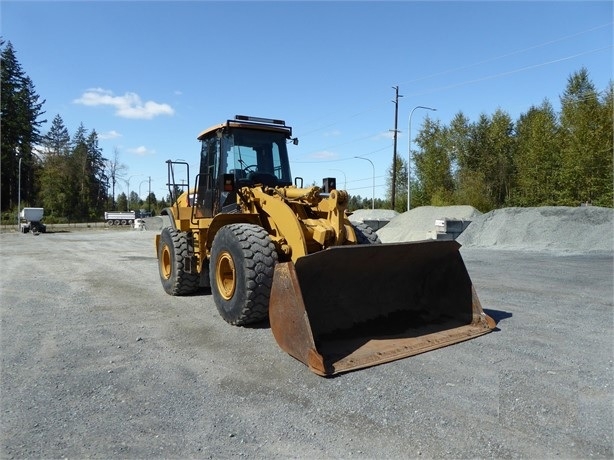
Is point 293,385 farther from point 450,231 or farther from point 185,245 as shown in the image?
point 450,231

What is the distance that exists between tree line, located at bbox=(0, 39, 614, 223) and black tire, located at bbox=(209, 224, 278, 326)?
A: 6537 mm

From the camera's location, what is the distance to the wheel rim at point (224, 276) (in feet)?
19.5

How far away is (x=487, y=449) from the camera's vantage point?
2.94 metres

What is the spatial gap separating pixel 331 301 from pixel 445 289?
5.17 ft

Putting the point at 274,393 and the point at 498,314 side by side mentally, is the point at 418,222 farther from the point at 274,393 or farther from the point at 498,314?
the point at 274,393

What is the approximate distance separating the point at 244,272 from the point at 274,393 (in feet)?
5.98

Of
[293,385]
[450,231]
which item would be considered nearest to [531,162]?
[450,231]

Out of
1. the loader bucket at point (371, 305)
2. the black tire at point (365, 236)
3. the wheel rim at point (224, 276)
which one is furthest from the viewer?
the black tire at point (365, 236)

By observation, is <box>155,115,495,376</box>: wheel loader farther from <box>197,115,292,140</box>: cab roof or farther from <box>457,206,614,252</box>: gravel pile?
<box>457,206,614,252</box>: gravel pile

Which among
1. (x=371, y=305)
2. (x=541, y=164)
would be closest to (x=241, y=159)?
(x=371, y=305)

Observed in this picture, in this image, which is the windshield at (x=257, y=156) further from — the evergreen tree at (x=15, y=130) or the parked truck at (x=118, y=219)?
the evergreen tree at (x=15, y=130)

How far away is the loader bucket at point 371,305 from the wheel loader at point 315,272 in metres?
0.01

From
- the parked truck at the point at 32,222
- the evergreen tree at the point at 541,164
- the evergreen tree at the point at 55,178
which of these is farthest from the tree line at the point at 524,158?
the evergreen tree at the point at 55,178

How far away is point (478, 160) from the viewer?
4194 cm
